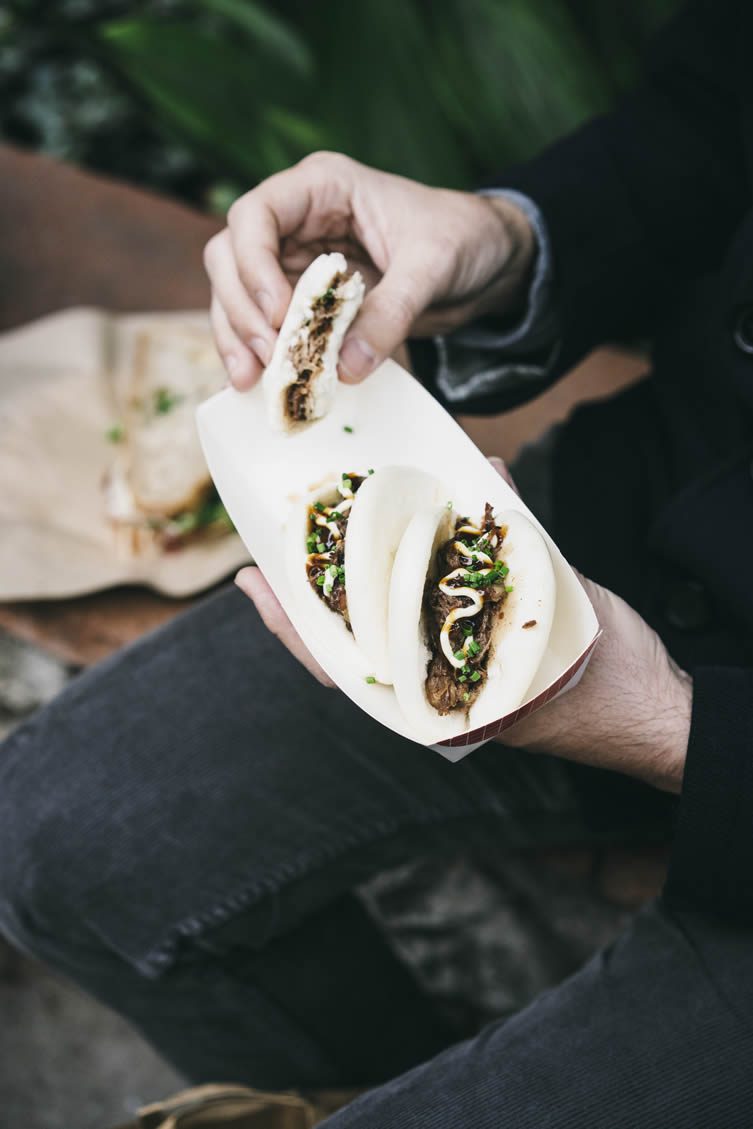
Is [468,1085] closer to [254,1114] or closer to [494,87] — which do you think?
[254,1114]

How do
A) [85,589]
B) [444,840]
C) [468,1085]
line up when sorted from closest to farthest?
[468,1085] < [444,840] < [85,589]

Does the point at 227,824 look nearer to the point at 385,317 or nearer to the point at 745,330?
the point at 385,317

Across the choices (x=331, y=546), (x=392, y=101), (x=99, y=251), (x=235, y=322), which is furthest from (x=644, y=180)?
(x=99, y=251)

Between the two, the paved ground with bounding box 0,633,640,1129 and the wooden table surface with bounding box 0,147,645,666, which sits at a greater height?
the wooden table surface with bounding box 0,147,645,666

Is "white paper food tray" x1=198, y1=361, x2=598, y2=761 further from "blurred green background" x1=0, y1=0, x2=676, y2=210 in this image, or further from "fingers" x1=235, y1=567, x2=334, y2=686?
"blurred green background" x1=0, y1=0, x2=676, y2=210

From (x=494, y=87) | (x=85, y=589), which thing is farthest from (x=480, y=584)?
A: (x=494, y=87)

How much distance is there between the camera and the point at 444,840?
145 centimetres

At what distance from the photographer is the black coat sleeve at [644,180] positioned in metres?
1.43

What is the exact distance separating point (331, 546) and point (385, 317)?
1.03 ft

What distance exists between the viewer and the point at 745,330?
1.17 meters

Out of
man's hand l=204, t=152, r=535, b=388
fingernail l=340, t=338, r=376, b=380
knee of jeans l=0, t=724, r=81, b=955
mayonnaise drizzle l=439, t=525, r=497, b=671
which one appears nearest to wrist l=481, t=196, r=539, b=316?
man's hand l=204, t=152, r=535, b=388

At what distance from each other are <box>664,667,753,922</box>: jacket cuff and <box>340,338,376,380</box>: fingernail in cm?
57

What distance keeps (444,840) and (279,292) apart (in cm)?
84

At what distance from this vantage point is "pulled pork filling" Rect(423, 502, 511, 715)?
41.4 inches
